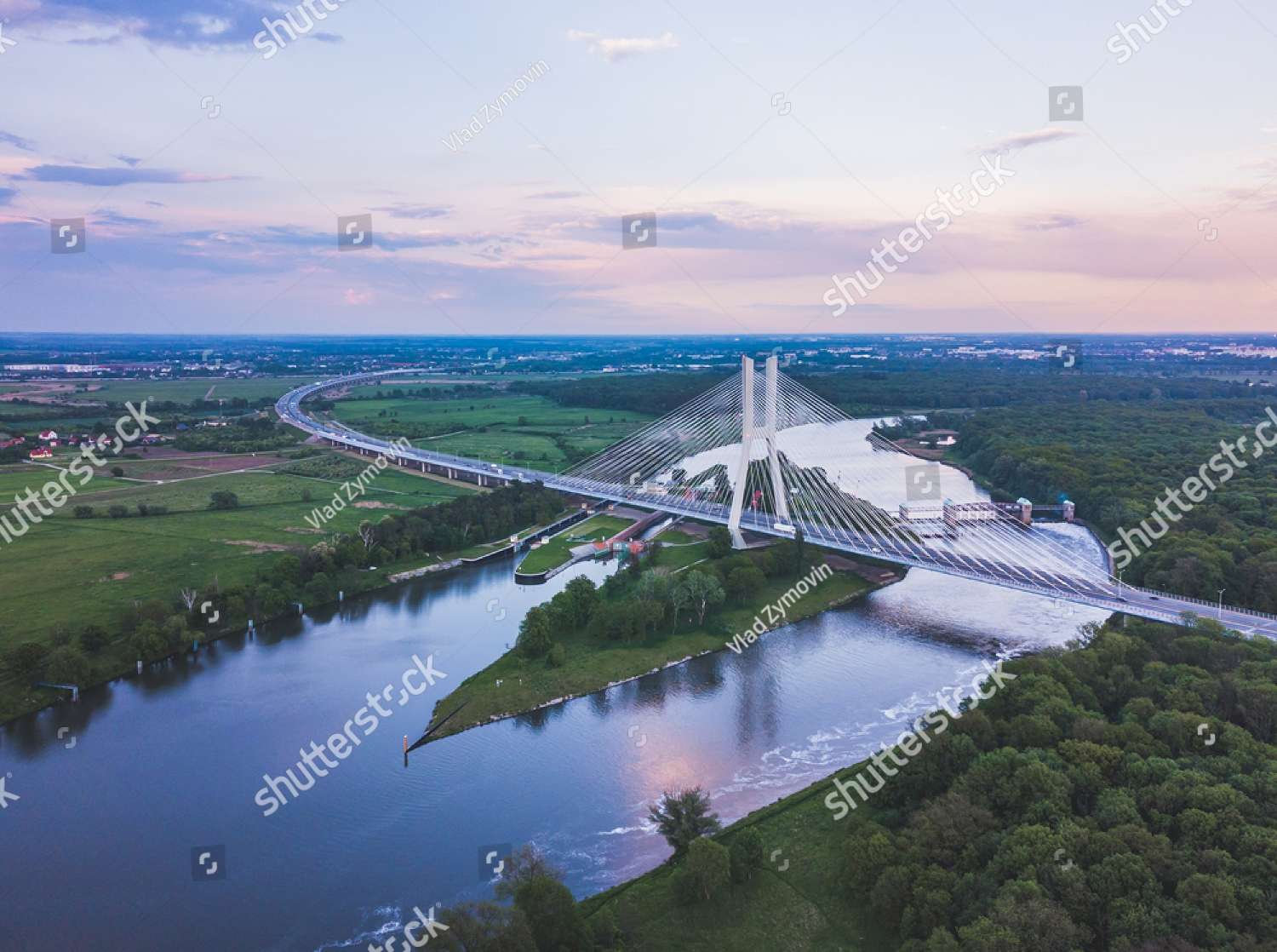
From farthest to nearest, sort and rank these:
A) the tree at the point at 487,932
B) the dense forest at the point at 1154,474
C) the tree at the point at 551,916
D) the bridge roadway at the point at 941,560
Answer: the dense forest at the point at 1154,474 → the bridge roadway at the point at 941,560 → the tree at the point at 551,916 → the tree at the point at 487,932

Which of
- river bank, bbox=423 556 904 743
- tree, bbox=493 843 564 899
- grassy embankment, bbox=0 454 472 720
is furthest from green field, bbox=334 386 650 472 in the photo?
tree, bbox=493 843 564 899

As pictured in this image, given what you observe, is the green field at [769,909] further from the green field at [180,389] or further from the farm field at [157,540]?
the green field at [180,389]

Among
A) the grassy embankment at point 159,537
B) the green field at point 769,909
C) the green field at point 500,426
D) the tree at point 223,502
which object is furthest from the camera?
the green field at point 500,426

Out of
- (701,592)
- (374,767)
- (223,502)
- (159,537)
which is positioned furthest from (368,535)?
(374,767)

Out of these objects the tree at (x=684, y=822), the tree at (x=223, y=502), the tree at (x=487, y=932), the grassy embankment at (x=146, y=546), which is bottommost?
the tree at (x=684, y=822)

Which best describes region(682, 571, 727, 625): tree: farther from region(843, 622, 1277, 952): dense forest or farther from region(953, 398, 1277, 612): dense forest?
region(953, 398, 1277, 612): dense forest

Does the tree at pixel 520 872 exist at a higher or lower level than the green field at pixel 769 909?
higher

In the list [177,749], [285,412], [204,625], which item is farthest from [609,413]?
[177,749]

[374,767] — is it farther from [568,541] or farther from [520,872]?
[568,541]

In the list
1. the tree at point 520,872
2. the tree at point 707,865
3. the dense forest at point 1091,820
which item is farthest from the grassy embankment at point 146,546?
the dense forest at point 1091,820
